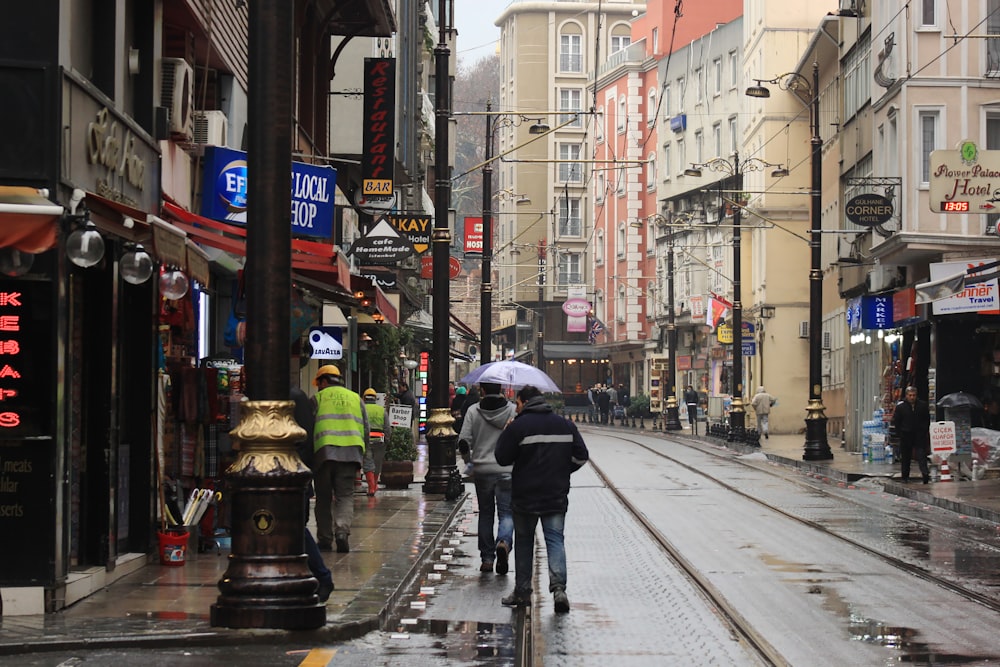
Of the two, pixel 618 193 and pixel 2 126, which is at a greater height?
pixel 618 193

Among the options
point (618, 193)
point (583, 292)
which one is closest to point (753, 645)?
point (583, 292)

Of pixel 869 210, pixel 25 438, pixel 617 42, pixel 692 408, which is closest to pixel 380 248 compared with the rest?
pixel 869 210

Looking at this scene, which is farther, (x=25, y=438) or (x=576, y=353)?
(x=576, y=353)

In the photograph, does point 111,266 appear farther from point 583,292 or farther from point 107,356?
point 583,292

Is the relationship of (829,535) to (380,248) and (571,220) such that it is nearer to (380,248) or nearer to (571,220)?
(380,248)

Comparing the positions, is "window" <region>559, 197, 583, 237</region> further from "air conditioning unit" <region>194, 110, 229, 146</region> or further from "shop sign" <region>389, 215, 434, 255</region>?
"air conditioning unit" <region>194, 110, 229, 146</region>

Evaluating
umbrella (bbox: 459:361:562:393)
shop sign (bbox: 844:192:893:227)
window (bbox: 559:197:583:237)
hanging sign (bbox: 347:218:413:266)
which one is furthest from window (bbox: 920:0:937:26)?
window (bbox: 559:197:583:237)

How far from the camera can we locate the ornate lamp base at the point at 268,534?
10156 mm

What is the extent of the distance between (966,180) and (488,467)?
723 inches

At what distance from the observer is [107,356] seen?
12984 mm

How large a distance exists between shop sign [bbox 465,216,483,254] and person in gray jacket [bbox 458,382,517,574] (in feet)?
161

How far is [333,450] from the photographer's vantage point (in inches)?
628

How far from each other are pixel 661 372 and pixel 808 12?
2286 centimetres

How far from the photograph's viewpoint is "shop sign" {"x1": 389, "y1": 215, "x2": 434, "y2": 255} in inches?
1312
